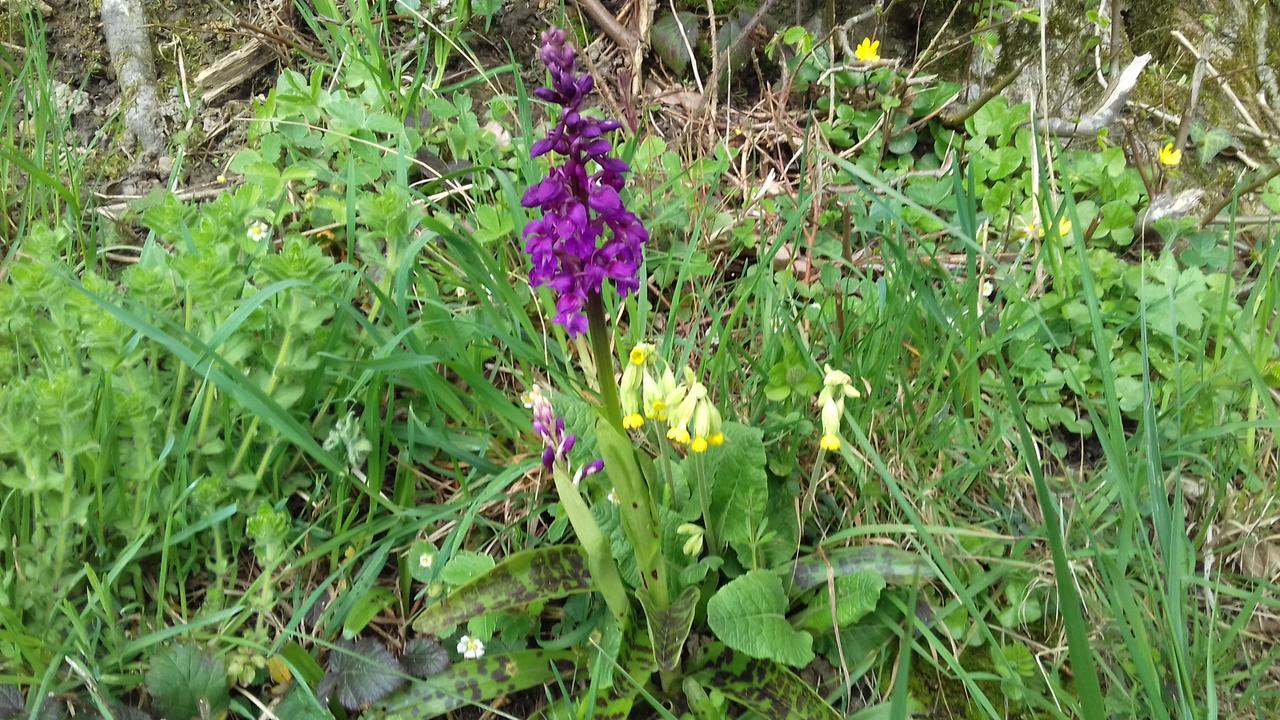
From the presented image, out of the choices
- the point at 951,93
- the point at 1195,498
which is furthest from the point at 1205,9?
the point at 1195,498

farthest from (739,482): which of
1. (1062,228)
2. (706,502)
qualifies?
(1062,228)

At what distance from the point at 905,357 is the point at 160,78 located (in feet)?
8.65

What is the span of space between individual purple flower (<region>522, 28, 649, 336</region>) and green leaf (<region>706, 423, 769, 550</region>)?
483 mm

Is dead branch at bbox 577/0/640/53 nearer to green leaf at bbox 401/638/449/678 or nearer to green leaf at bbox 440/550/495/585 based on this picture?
green leaf at bbox 440/550/495/585

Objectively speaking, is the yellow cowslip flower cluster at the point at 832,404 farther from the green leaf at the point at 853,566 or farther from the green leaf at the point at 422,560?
the green leaf at the point at 422,560

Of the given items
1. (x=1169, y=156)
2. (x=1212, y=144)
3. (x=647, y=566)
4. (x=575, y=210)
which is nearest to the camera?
(x=575, y=210)

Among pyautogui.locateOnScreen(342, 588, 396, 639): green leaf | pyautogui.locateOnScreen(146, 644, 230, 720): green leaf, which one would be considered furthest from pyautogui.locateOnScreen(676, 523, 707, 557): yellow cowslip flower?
pyautogui.locateOnScreen(146, 644, 230, 720): green leaf

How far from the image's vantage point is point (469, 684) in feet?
5.36

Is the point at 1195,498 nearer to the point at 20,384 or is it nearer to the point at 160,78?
the point at 20,384

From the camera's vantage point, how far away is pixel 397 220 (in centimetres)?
195

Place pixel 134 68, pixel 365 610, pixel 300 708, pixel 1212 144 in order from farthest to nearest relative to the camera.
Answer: pixel 134 68, pixel 1212 144, pixel 365 610, pixel 300 708

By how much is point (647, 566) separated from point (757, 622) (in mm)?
232

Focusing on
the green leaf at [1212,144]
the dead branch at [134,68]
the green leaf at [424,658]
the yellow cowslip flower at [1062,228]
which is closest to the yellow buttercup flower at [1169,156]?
the green leaf at [1212,144]

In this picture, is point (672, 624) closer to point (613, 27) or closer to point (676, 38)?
point (676, 38)
